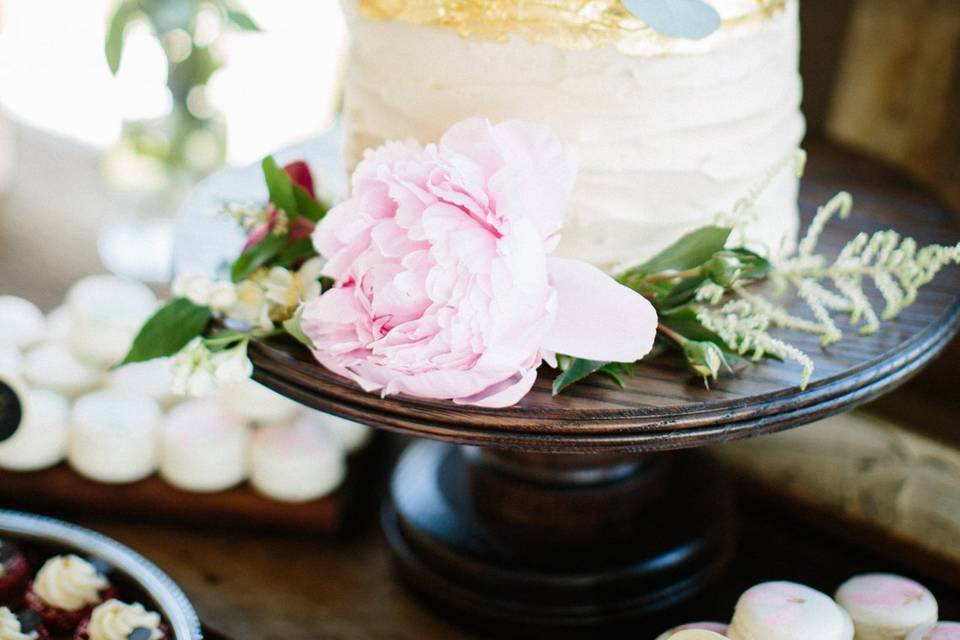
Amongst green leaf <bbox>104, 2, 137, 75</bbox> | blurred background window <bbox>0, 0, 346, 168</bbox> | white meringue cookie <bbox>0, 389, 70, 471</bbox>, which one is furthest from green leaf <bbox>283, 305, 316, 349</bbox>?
blurred background window <bbox>0, 0, 346, 168</bbox>

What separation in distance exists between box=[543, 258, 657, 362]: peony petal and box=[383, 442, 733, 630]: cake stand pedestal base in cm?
33

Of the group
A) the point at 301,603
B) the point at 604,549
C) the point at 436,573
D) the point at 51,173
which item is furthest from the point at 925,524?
the point at 51,173

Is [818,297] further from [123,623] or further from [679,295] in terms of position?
[123,623]

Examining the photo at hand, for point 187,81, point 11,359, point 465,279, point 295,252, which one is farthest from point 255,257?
point 187,81

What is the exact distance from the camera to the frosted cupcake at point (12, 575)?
0.80 m

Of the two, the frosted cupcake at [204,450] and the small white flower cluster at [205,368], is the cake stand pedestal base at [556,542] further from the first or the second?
the small white flower cluster at [205,368]

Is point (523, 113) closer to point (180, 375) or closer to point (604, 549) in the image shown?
point (180, 375)

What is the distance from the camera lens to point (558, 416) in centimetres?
61

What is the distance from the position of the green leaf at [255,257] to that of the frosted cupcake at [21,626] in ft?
1.02

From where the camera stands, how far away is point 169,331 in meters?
0.74

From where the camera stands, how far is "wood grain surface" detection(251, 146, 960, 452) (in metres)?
0.61

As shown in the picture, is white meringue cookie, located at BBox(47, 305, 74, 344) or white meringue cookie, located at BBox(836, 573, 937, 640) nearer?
white meringue cookie, located at BBox(836, 573, 937, 640)

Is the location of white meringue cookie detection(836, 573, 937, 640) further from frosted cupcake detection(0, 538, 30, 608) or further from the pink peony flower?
frosted cupcake detection(0, 538, 30, 608)

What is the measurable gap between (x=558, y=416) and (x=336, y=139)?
551 millimetres
